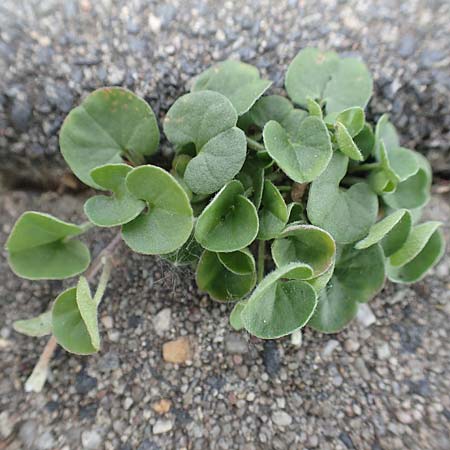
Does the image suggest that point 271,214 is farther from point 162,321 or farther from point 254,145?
point 162,321

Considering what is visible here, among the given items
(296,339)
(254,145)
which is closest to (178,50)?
(254,145)

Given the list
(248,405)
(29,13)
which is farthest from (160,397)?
(29,13)

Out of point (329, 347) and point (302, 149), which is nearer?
point (302, 149)

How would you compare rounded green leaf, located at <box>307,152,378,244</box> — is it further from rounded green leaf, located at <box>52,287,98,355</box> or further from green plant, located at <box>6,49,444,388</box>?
rounded green leaf, located at <box>52,287,98,355</box>

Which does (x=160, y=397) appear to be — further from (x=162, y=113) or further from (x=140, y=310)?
(x=162, y=113)

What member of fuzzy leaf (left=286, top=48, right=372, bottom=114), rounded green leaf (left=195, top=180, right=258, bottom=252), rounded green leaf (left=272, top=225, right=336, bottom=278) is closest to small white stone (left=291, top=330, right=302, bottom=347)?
rounded green leaf (left=272, top=225, right=336, bottom=278)

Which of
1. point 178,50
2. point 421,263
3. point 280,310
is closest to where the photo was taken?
point 280,310
